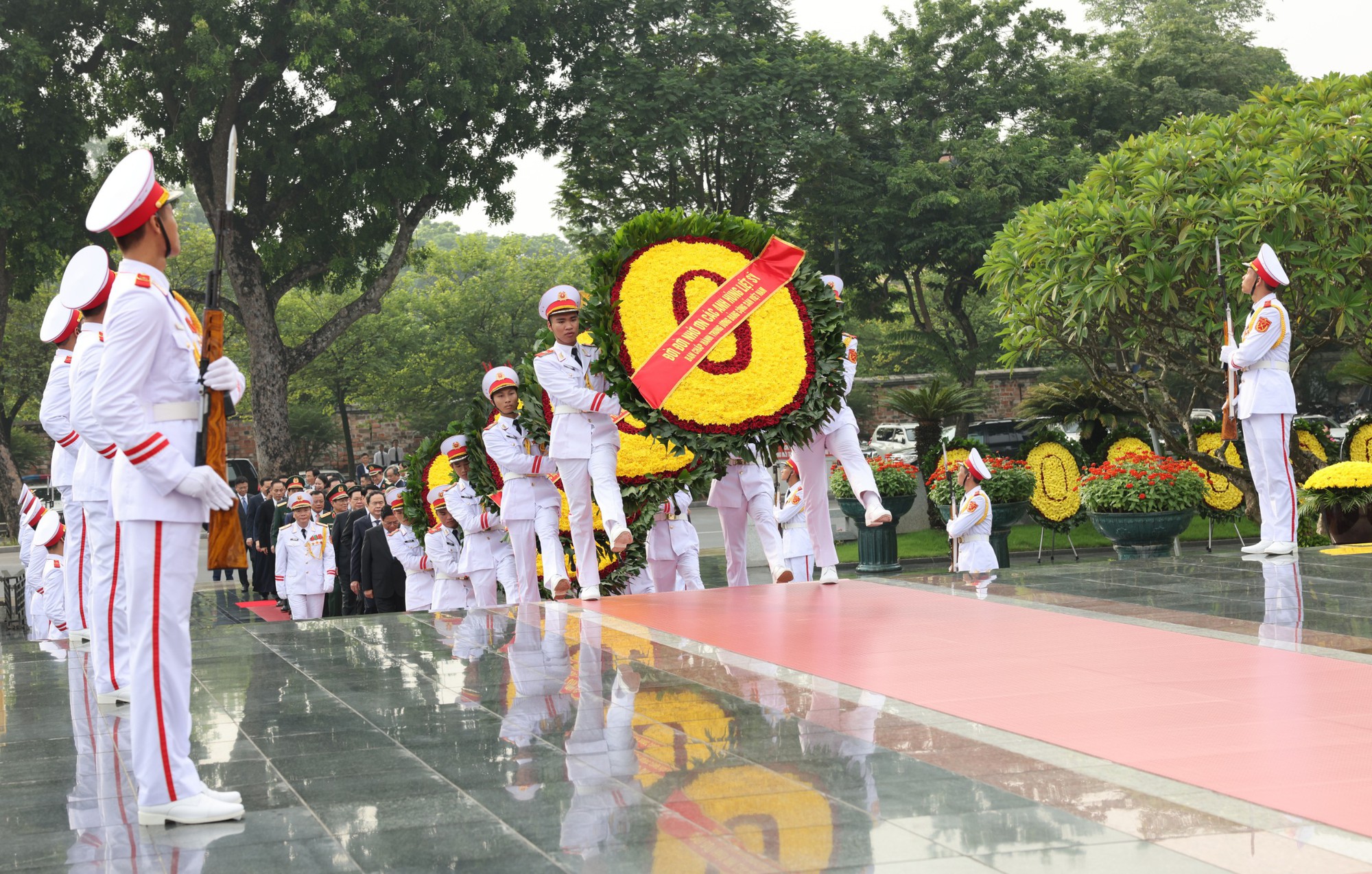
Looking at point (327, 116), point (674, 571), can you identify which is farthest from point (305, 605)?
point (327, 116)

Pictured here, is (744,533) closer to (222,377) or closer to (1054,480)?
(222,377)

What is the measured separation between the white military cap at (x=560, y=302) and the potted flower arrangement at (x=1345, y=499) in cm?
694

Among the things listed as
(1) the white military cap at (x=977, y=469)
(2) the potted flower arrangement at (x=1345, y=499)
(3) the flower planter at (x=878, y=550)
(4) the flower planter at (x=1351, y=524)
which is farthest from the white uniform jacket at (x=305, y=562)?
(4) the flower planter at (x=1351, y=524)

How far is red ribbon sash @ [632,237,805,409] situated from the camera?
9.62 metres

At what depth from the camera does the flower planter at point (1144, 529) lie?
46.4ft

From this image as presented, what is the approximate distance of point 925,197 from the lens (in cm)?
3014

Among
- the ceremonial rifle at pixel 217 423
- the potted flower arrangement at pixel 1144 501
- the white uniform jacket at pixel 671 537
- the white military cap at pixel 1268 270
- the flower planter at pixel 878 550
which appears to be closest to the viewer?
the ceremonial rifle at pixel 217 423

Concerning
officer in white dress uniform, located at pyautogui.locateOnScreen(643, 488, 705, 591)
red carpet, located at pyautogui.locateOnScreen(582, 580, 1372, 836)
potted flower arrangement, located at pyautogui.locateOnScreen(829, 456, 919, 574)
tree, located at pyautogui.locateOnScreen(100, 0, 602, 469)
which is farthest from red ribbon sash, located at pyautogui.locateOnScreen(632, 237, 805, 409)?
tree, located at pyautogui.locateOnScreen(100, 0, 602, 469)

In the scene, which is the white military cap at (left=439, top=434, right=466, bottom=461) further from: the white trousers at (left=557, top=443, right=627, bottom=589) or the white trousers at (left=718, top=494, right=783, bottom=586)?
the white trousers at (left=718, top=494, right=783, bottom=586)

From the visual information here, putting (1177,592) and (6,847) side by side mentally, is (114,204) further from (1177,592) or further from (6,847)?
(1177,592)

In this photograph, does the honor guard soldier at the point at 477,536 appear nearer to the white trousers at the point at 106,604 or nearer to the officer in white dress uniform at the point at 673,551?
the officer in white dress uniform at the point at 673,551

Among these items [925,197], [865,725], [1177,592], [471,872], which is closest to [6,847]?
[471,872]

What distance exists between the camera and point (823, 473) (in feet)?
34.1

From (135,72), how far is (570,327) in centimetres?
1998
